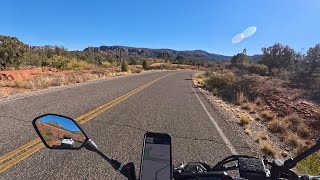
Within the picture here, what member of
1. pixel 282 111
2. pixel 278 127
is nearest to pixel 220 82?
pixel 282 111

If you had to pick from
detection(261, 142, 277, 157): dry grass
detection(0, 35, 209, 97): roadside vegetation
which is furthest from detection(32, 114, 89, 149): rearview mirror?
detection(0, 35, 209, 97): roadside vegetation

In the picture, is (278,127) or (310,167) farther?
(278,127)

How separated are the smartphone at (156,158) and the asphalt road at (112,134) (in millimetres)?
3120

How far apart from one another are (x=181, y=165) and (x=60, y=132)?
96 centimetres

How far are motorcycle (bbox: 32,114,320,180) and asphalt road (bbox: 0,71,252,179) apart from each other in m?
2.68

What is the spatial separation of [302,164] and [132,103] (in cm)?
778

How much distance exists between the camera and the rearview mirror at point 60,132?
7.93 feet

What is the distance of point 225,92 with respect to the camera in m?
25.5

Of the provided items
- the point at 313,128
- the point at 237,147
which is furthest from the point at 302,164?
the point at 313,128

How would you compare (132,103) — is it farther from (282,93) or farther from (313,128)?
(282,93)

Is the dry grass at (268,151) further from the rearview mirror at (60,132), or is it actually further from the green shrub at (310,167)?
the rearview mirror at (60,132)

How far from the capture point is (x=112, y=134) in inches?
317

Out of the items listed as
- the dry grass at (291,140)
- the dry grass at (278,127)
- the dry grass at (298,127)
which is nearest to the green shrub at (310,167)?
the dry grass at (291,140)

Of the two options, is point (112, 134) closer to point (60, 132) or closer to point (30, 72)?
point (60, 132)
